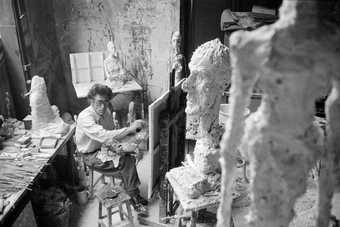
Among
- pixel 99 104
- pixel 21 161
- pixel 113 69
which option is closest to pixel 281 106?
pixel 99 104

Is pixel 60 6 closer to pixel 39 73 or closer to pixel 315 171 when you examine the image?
pixel 39 73

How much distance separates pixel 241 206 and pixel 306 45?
2.40 metres

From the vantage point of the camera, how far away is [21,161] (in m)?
4.25

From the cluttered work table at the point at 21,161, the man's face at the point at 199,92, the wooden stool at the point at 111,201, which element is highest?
the man's face at the point at 199,92

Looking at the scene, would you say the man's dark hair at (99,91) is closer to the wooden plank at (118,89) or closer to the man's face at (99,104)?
the man's face at (99,104)

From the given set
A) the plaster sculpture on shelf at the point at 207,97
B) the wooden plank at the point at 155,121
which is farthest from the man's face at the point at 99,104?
the plaster sculpture on shelf at the point at 207,97

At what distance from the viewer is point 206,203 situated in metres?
3.30

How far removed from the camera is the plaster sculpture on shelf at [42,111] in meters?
4.60

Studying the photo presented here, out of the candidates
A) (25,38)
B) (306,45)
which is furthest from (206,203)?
(25,38)

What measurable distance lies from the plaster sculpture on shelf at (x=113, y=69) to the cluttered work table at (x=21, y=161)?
4.72 feet

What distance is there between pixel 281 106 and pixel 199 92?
58.4 inches

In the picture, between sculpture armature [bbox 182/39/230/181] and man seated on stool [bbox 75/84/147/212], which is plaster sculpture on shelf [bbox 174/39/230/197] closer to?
sculpture armature [bbox 182/39/230/181]

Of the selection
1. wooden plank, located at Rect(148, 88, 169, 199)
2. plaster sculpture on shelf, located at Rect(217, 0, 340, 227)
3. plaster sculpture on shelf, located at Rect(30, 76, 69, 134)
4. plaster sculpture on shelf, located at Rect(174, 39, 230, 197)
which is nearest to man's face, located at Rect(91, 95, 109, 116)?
plaster sculpture on shelf, located at Rect(30, 76, 69, 134)

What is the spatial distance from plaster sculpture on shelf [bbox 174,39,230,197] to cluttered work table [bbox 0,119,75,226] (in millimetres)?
1861
